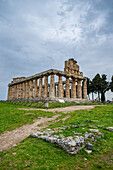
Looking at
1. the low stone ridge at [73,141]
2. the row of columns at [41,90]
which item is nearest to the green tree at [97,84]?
the row of columns at [41,90]

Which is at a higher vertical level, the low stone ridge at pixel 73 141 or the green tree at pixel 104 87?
the green tree at pixel 104 87

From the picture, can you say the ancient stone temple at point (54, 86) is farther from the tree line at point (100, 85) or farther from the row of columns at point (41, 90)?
the tree line at point (100, 85)

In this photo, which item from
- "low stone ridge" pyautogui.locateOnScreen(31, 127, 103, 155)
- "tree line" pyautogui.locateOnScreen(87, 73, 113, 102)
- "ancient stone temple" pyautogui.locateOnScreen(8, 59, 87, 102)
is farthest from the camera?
"tree line" pyautogui.locateOnScreen(87, 73, 113, 102)

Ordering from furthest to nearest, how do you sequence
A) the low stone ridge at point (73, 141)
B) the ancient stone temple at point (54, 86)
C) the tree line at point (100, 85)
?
the tree line at point (100, 85) → the ancient stone temple at point (54, 86) → the low stone ridge at point (73, 141)

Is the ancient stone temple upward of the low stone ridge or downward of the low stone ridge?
upward

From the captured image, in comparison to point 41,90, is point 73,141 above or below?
below

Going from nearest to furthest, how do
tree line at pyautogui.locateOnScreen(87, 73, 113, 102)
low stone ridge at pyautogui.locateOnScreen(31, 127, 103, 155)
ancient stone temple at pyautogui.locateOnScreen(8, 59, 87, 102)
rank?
1. low stone ridge at pyautogui.locateOnScreen(31, 127, 103, 155)
2. ancient stone temple at pyautogui.locateOnScreen(8, 59, 87, 102)
3. tree line at pyautogui.locateOnScreen(87, 73, 113, 102)

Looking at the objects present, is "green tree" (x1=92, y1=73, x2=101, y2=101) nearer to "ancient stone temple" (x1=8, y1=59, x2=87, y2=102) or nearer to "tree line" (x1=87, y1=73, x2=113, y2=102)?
"tree line" (x1=87, y1=73, x2=113, y2=102)

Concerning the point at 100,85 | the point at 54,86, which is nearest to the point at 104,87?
the point at 100,85

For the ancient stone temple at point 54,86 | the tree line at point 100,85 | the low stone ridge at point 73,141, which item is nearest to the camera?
the low stone ridge at point 73,141

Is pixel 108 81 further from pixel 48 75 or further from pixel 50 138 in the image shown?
pixel 50 138

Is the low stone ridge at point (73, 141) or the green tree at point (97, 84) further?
the green tree at point (97, 84)

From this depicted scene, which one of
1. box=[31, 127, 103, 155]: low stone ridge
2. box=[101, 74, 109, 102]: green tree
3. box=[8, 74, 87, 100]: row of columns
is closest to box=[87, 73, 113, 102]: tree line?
box=[101, 74, 109, 102]: green tree

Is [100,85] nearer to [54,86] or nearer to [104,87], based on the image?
[104,87]
